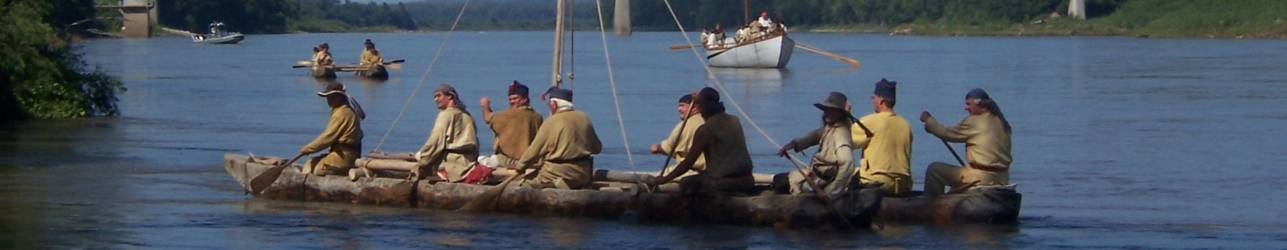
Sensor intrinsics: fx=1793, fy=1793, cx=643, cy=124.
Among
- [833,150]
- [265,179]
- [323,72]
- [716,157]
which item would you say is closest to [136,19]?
[323,72]

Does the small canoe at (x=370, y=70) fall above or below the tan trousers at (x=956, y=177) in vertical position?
below

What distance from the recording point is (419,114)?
32.7m

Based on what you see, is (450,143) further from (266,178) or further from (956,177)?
(956,177)

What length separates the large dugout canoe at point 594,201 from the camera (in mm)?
14383

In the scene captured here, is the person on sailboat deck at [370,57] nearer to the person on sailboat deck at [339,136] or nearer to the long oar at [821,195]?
the person on sailboat deck at [339,136]

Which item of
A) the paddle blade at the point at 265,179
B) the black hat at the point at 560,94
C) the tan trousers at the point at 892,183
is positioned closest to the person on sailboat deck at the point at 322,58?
the paddle blade at the point at 265,179

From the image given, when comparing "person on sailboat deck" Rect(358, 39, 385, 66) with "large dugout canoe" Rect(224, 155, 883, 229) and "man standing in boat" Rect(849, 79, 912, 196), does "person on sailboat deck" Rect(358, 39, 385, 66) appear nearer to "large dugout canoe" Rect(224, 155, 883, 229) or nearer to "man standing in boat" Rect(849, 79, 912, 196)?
"large dugout canoe" Rect(224, 155, 883, 229)

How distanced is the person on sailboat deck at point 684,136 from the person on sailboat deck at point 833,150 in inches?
35.4

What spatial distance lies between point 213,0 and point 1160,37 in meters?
71.4

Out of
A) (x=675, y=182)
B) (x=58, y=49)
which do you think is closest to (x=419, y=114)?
(x=58, y=49)

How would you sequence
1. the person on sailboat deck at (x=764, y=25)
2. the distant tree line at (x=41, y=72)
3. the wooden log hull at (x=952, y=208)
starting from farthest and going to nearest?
the person on sailboat deck at (x=764, y=25) < the distant tree line at (x=41, y=72) < the wooden log hull at (x=952, y=208)

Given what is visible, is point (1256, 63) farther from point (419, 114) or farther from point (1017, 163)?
point (1017, 163)

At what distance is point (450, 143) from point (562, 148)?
1336mm

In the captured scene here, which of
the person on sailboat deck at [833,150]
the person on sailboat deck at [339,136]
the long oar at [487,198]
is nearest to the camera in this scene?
the person on sailboat deck at [833,150]
